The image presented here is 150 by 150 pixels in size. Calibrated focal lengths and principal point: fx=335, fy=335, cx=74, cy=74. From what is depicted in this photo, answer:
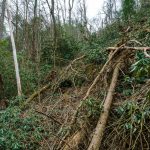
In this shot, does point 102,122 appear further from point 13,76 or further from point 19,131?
point 13,76

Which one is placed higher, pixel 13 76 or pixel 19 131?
pixel 13 76

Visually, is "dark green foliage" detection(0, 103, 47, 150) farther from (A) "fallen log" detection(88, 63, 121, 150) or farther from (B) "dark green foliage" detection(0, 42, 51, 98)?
(B) "dark green foliage" detection(0, 42, 51, 98)

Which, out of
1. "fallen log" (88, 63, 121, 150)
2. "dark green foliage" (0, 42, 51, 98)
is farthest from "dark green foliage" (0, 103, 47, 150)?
"dark green foliage" (0, 42, 51, 98)

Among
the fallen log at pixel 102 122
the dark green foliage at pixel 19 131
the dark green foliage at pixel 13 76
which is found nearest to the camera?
the fallen log at pixel 102 122

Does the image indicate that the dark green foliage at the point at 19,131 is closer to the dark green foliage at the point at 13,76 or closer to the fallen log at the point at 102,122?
the fallen log at the point at 102,122

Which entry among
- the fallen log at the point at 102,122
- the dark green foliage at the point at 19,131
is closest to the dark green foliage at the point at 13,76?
the dark green foliage at the point at 19,131

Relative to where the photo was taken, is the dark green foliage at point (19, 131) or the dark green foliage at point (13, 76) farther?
the dark green foliage at point (13, 76)

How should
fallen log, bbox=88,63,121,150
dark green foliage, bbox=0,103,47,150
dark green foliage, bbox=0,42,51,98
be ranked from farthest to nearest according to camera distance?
dark green foliage, bbox=0,42,51,98 < dark green foliage, bbox=0,103,47,150 < fallen log, bbox=88,63,121,150

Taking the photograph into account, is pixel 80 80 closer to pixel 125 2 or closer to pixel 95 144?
pixel 95 144

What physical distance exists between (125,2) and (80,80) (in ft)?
22.5

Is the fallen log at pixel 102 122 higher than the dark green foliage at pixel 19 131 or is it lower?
higher

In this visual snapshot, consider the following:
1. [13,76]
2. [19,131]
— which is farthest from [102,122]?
[13,76]

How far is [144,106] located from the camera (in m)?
5.11

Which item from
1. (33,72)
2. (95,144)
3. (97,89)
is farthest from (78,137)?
(33,72)
